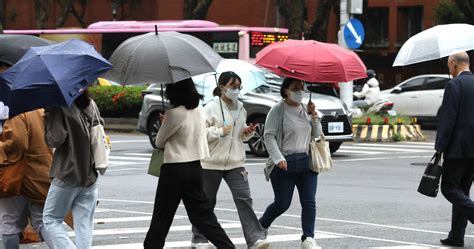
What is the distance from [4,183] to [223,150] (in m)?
2.27

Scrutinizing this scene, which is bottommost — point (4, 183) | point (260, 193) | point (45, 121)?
point (260, 193)

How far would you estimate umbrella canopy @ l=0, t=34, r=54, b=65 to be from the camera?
867 centimetres

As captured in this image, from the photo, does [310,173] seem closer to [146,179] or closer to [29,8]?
[146,179]

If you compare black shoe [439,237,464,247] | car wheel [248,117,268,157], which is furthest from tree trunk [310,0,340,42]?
black shoe [439,237,464,247]

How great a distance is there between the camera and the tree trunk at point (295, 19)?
1331 inches

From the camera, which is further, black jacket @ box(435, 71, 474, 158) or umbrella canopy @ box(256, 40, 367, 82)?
black jacket @ box(435, 71, 474, 158)

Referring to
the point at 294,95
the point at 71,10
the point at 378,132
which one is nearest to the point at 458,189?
the point at 294,95

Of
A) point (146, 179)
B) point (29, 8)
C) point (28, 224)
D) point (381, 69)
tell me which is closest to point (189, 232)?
point (28, 224)

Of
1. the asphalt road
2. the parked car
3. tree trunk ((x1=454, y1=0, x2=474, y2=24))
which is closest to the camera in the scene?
the asphalt road

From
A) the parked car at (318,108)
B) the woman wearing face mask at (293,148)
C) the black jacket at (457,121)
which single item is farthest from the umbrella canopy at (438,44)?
the parked car at (318,108)

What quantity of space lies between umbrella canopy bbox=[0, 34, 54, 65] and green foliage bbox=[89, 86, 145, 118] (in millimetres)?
20770

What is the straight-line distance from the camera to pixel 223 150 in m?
9.66

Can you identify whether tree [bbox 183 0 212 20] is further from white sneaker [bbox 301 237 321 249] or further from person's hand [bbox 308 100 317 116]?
white sneaker [bbox 301 237 321 249]

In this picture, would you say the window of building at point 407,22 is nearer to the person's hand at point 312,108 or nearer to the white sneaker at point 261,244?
the person's hand at point 312,108
